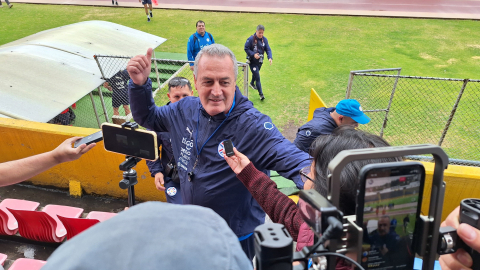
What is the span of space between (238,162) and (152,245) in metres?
1.32

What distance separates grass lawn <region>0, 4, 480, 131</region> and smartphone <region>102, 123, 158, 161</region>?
18.6 ft

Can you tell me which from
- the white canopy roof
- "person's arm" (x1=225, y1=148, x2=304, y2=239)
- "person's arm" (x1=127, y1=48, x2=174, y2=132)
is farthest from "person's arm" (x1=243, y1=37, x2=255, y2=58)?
"person's arm" (x1=225, y1=148, x2=304, y2=239)

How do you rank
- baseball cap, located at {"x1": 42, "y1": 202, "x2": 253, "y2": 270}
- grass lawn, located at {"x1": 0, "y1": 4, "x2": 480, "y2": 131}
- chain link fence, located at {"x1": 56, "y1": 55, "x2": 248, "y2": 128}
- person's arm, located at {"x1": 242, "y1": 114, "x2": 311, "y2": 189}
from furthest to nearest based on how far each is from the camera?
grass lawn, located at {"x1": 0, "y1": 4, "x2": 480, "y2": 131} → chain link fence, located at {"x1": 56, "y1": 55, "x2": 248, "y2": 128} → person's arm, located at {"x1": 242, "y1": 114, "x2": 311, "y2": 189} → baseball cap, located at {"x1": 42, "y1": 202, "x2": 253, "y2": 270}

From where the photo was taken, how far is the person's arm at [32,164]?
1.83m

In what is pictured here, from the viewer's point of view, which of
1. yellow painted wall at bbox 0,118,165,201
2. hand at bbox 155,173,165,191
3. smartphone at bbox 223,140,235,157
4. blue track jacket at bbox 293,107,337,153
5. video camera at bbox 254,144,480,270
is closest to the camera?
video camera at bbox 254,144,480,270

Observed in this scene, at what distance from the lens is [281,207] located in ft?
5.66

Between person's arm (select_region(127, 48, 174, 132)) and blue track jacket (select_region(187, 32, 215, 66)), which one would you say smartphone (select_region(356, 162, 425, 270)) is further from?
blue track jacket (select_region(187, 32, 215, 66))

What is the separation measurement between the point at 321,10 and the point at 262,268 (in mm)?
19043

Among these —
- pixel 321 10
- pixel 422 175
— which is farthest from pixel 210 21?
pixel 422 175

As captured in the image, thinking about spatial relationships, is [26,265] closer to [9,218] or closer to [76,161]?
[9,218]

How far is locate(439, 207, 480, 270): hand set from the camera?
3.49 ft

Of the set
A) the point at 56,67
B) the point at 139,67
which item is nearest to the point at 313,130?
the point at 139,67

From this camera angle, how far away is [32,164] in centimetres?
190

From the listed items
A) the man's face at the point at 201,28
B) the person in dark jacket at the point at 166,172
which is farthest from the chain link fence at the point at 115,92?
the person in dark jacket at the point at 166,172
